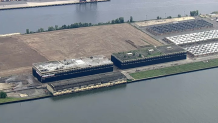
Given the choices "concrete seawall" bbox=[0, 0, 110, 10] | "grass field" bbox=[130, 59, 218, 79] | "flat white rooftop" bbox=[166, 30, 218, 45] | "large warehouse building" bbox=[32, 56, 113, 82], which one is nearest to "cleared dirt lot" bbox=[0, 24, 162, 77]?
"flat white rooftop" bbox=[166, 30, 218, 45]

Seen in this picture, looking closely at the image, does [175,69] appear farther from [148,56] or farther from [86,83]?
[86,83]

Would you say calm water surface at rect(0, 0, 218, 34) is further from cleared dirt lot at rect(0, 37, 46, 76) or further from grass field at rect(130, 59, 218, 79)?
grass field at rect(130, 59, 218, 79)

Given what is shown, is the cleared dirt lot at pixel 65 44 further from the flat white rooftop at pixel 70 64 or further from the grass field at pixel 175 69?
the grass field at pixel 175 69

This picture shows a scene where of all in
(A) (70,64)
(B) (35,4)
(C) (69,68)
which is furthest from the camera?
(B) (35,4)

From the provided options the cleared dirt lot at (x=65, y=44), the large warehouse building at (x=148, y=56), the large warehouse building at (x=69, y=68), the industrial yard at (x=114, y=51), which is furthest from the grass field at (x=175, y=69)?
the cleared dirt lot at (x=65, y=44)

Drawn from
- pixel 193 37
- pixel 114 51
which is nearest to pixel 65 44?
pixel 114 51

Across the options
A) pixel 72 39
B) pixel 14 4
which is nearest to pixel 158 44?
pixel 72 39
